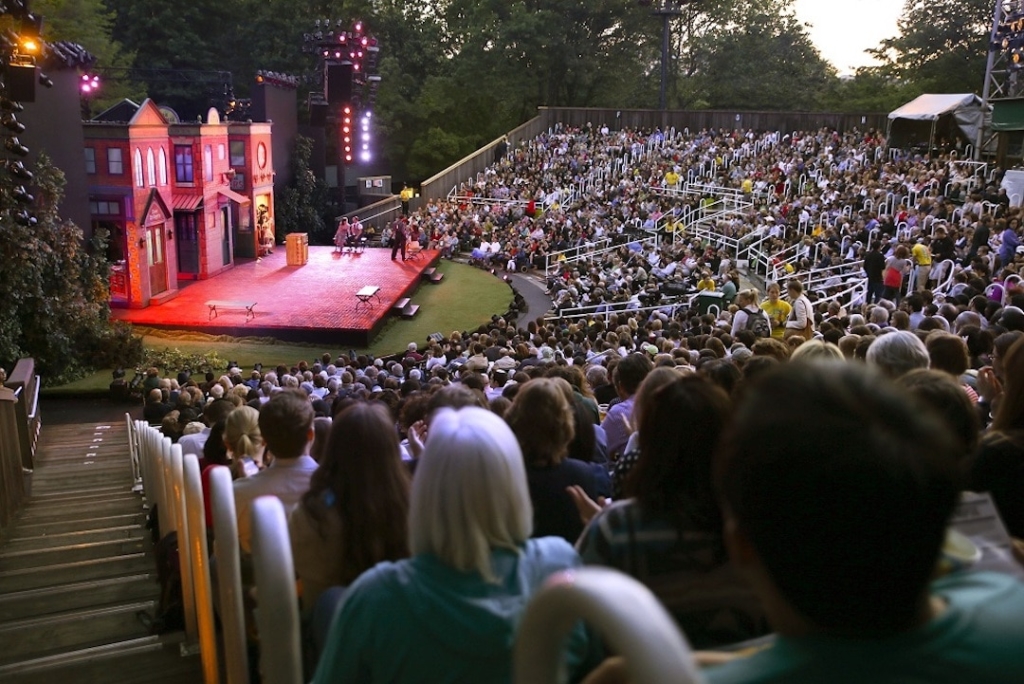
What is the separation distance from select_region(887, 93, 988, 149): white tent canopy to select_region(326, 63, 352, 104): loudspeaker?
1742 centimetres

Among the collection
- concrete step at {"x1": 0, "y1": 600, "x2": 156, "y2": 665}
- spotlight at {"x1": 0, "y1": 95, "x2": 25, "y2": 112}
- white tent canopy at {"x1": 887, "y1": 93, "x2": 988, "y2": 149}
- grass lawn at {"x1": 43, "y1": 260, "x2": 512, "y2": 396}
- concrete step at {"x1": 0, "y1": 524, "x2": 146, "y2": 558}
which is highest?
A: white tent canopy at {"x1": 887, "y1": 93, "x2": 988, "y2": 149}

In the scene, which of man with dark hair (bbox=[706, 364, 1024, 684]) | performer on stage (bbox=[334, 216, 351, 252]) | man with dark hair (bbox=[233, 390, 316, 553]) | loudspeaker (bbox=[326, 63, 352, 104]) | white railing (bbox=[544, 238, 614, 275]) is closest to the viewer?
man with dark hair (bbox=[706, 364, 1024, 684])

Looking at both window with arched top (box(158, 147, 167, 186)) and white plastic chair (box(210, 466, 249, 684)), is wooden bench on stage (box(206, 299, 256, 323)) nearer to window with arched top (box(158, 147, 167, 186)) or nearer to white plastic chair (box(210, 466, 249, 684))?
window with arched top (box(158, 147, 167, 186))

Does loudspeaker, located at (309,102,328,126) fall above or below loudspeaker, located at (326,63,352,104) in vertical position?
below

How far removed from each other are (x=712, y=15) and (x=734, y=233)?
23783 millimetres

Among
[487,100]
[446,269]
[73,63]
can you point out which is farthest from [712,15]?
[73,63]

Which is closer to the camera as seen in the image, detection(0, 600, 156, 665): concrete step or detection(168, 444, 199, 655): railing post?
detection(168, 444, 199, 655): railing post

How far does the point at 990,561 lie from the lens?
58.2 inches

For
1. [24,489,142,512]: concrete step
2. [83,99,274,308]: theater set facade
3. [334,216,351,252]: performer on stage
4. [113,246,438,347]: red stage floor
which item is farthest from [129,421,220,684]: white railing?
[334,216,351,252]: performer on stage

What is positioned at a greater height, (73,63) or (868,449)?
(73,63)

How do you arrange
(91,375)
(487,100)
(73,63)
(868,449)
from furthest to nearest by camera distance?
(487,100) → (73,63) → (91,375) → (868,449)

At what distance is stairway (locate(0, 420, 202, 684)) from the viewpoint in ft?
11.1

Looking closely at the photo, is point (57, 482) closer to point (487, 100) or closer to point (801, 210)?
point (801, 210)

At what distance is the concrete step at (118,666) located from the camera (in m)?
3.28
